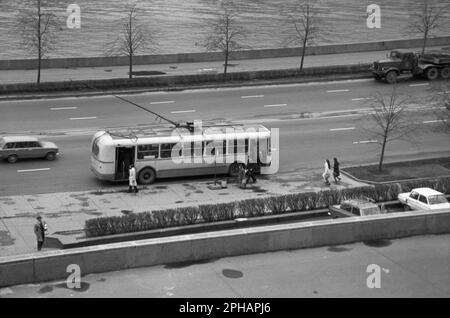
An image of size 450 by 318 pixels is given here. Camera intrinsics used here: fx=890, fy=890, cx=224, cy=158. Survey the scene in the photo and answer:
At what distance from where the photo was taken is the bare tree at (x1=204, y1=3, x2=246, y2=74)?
51.9 m

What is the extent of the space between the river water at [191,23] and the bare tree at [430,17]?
0.54 m

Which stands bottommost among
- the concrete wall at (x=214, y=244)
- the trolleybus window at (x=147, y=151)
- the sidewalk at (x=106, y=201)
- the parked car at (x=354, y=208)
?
the sidewalk at (x=106, y=201)

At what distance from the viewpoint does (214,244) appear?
18672 mm

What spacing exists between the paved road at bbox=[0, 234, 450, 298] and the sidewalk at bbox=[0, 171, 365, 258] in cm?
923

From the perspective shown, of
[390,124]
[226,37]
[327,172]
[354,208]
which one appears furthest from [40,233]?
[226,37]

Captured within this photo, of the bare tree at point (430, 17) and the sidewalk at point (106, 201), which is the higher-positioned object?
the bare tree at point (430, 17)

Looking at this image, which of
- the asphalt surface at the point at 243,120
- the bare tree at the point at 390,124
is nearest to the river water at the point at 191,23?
the asphalt surface at the point at 243,120

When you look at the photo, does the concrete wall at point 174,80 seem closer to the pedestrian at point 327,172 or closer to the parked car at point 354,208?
the pedestrian at point 327,172

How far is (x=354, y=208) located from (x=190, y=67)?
2936cm

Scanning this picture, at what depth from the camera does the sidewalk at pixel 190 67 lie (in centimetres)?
4891

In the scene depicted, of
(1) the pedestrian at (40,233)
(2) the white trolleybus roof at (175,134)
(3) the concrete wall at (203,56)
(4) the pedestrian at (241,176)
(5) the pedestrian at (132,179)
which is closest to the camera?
(1) the pedestrian at (40,233)

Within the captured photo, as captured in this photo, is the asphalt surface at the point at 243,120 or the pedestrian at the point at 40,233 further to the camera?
the asphalt surface at the point at 243,120

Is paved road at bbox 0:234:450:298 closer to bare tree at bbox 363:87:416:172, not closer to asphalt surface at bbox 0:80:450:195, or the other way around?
asphalt surface at bbox 0:80:450:195
